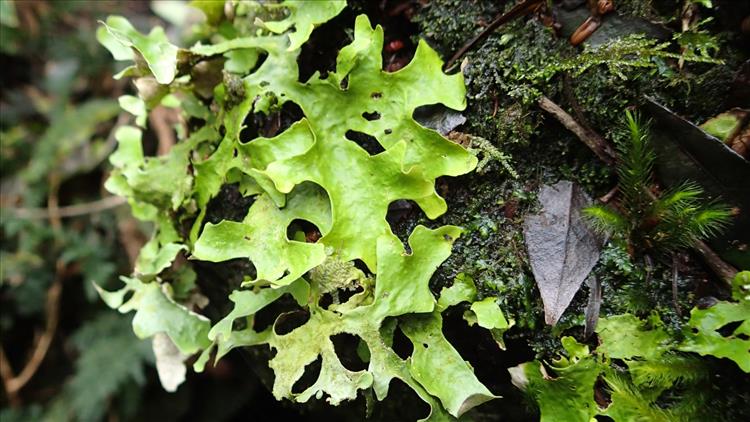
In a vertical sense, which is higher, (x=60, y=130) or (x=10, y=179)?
(x=60, y=130)

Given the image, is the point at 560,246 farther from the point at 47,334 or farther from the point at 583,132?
the point at 47,334

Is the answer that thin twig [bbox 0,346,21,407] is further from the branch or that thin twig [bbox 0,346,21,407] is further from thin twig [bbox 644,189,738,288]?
thin twig [bbox 644,189,738,288]

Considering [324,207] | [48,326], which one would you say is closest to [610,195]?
[324,207]

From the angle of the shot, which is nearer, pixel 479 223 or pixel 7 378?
pixel 479 223

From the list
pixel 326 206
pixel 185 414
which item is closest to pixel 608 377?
pixel 326 206

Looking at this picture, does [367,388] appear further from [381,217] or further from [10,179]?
[10,179]

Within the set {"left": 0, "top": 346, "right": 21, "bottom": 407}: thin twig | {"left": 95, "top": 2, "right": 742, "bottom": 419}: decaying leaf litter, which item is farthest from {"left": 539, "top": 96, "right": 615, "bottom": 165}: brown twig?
{"left": 0, "top": 346, "right": 21, "bottom": 407}: thin twig
